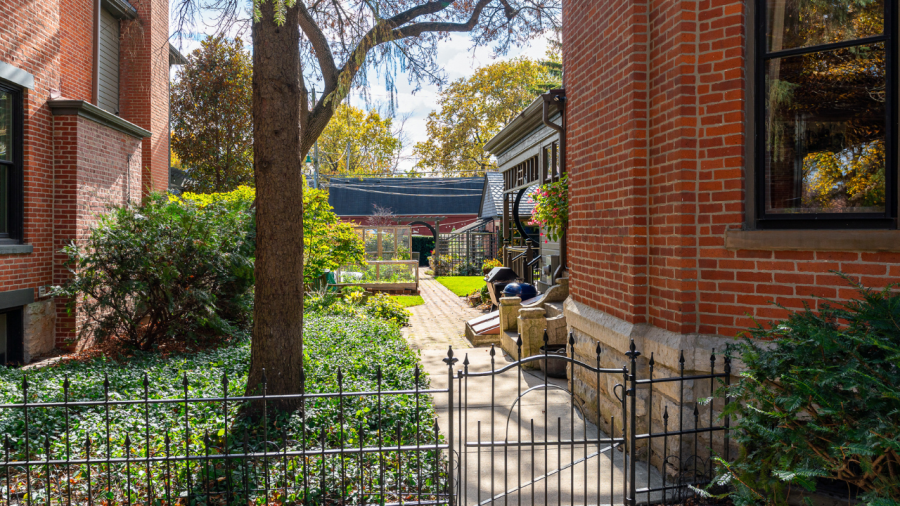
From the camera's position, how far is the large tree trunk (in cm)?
475

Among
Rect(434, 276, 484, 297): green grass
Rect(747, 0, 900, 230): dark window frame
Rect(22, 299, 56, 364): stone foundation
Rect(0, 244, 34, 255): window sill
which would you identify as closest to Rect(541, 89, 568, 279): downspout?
Rect(747, 0, 900, 230): dark window frame

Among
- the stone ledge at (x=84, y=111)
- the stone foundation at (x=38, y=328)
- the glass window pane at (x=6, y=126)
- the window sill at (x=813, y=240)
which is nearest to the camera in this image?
the window sill at (x=813, y=240)

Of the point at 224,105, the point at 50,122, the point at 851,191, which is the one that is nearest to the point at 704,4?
the point at 851,191

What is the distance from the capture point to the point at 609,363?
5293 mm

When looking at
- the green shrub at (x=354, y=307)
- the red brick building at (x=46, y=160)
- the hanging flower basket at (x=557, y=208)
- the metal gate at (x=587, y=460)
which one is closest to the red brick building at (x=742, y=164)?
the metal gate at (x=587, y=460)

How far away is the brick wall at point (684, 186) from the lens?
3986 mm

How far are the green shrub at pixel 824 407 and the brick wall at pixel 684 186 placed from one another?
57cm

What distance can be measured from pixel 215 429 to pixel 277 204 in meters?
1.83

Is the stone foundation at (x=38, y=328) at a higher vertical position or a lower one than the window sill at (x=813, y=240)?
lower

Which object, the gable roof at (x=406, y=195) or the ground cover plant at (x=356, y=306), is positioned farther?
the gable roof at (x=406, y=195)

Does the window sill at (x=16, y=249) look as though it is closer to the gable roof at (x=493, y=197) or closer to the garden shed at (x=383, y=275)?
the garden shed at (x=383, y=275)

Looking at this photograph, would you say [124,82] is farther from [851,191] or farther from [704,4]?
[851,191]

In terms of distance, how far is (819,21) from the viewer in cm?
393

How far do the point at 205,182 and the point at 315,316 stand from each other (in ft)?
41.8
